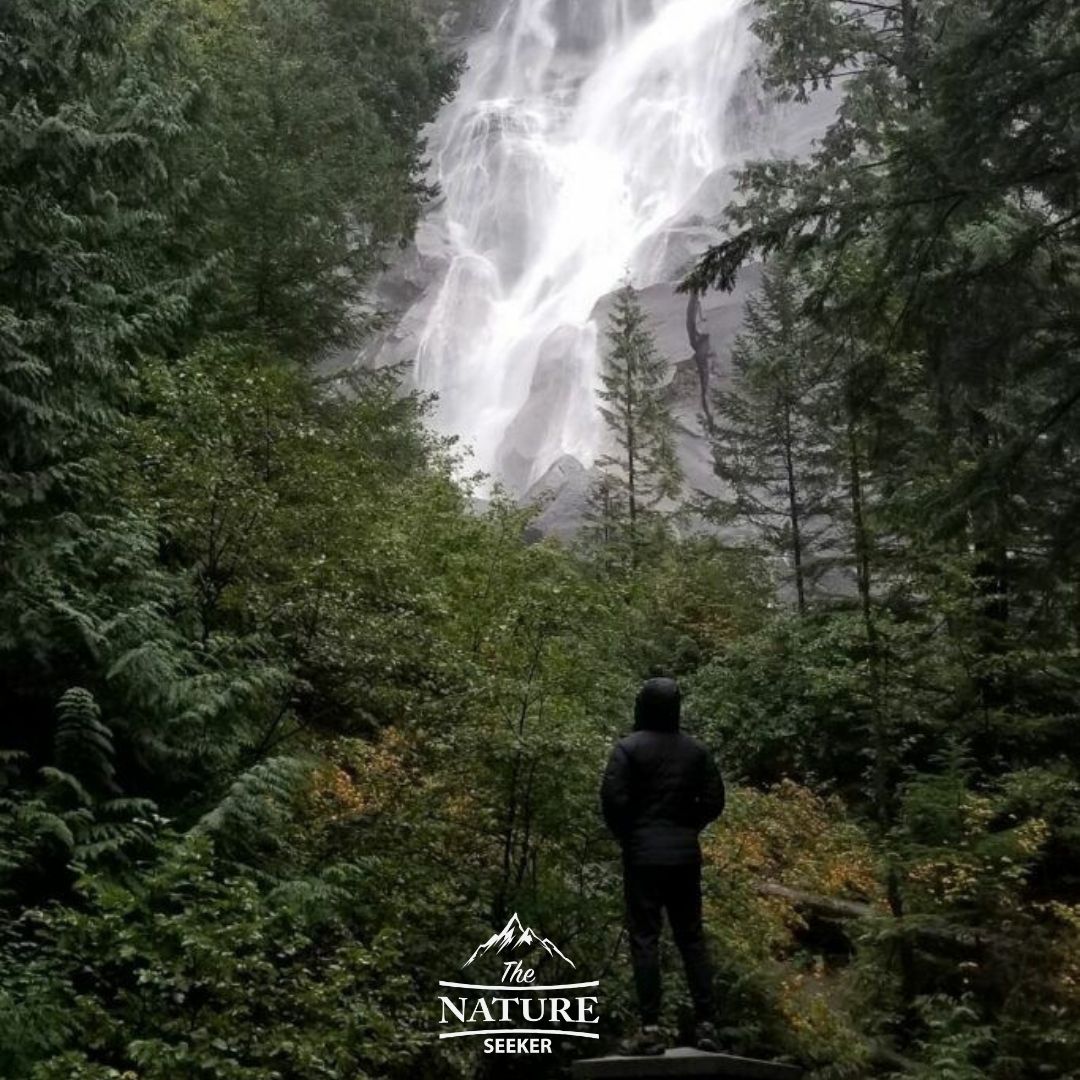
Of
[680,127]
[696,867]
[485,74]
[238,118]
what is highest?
[485,74]

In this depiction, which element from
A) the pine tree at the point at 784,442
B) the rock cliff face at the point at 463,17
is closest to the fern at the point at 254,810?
the pine tree at the point at 784,442

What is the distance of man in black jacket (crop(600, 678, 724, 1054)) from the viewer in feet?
17.5

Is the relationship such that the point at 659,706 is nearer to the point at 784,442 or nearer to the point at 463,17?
the point at 784,442

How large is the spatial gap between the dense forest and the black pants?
1.31 m

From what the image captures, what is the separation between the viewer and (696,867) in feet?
17.9

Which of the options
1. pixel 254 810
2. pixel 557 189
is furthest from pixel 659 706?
pixel 557 189

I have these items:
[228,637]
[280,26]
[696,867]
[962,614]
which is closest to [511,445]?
[280,26]

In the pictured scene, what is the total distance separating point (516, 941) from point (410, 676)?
2.20 meters

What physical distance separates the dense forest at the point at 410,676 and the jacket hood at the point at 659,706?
1.34 meters

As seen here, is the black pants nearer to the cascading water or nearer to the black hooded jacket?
the black hooded jacket

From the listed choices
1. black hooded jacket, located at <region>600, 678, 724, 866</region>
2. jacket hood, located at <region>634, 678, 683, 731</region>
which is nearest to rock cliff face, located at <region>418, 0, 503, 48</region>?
jacket hood, located at <region>634, 678, 683, 731</region>

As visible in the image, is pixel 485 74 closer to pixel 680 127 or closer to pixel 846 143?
pixel 680 127

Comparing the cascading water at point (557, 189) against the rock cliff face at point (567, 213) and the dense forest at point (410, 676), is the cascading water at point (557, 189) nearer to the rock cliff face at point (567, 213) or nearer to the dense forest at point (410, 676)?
the rock cliff face at point (567, 213)

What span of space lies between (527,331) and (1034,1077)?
38234mm
